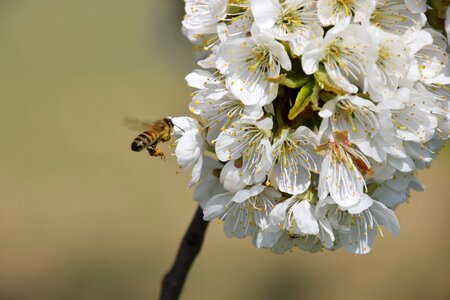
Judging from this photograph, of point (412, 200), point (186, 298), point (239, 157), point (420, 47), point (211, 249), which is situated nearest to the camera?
point (420, 47)

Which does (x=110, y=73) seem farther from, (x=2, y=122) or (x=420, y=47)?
(x=420, y=47)

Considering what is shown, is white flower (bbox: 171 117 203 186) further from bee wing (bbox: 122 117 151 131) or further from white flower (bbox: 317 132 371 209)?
bee wing (bbox: 122 117 151 131)

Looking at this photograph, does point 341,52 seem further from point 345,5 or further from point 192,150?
point 192,150

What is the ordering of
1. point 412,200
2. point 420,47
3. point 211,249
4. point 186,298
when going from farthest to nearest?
point 412,200
point 211,249
point 186,298
point 420,47

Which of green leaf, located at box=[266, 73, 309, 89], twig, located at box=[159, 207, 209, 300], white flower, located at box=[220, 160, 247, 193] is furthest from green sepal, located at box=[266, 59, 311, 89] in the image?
twig, located at box=[159, 207, 209, 300]

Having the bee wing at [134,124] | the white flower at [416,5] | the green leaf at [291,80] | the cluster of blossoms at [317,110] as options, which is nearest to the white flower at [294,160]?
the cluster of blossoms at [317,110]

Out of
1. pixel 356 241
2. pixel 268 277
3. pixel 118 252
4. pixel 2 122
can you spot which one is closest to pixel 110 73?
pixel 2 122
